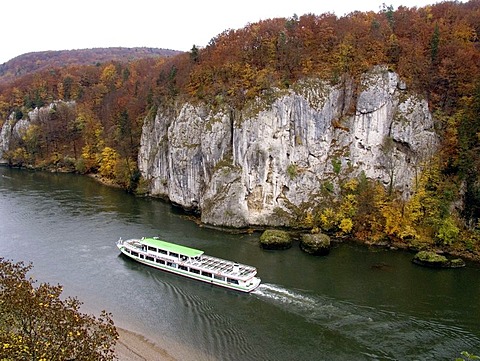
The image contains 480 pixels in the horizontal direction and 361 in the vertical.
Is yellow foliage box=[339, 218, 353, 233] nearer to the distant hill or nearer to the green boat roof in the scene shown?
the green boat roof

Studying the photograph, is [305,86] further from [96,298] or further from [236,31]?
[96,298]

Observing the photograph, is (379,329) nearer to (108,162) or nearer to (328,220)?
(328,220)

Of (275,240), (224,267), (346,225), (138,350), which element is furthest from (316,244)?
(138,350)

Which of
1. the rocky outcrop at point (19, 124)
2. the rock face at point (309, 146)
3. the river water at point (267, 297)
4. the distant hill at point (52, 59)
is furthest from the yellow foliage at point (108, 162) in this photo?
the distant hill at point (52, 59)

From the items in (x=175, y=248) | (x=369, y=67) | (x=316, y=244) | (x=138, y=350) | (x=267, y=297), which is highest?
(x=369, y=67)

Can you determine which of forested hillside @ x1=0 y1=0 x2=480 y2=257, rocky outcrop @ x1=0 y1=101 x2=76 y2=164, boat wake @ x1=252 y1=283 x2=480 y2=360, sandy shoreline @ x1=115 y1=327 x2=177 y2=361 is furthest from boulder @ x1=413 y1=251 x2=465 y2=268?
rocky outcrop @ x1=0 y1=101 x2=76 y2=164

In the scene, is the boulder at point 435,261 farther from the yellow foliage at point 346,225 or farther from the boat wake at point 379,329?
the boat wake at point 379,329
